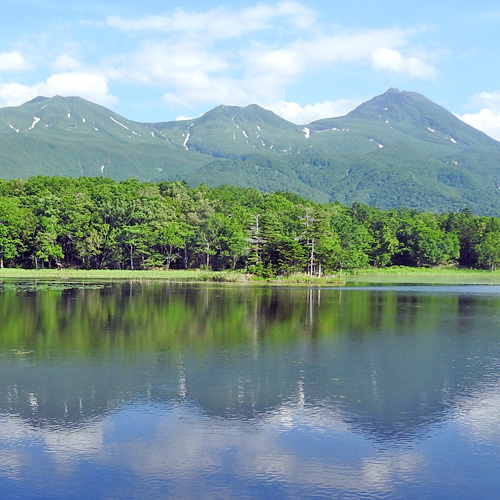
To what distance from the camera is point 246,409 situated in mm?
18781

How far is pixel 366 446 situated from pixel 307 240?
6393 cm

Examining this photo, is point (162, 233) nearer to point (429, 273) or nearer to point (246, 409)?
point (429, 273)

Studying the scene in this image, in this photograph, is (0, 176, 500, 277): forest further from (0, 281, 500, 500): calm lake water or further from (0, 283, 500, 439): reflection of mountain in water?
(0, 281, 500, 500): calm lake water

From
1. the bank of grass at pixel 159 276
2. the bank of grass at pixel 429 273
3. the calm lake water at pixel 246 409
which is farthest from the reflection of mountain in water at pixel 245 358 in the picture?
the bank of grass at pixel 429 273

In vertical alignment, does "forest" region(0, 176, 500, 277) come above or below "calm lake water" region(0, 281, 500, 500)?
above

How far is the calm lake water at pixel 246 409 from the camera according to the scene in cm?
1380

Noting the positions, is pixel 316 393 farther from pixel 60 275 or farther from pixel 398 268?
pixel 398 268

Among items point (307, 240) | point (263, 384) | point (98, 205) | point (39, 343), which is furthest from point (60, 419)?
point (98, 205)

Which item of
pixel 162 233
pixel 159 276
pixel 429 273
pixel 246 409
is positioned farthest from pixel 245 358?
pixel 429 273

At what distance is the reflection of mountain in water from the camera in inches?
762

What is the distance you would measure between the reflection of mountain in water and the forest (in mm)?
31327

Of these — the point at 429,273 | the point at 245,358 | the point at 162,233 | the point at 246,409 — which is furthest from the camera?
the point at 429,273

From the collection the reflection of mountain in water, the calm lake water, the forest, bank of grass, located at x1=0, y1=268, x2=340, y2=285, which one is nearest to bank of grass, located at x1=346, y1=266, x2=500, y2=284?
the forest

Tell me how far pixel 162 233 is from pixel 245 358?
64.6 meters
